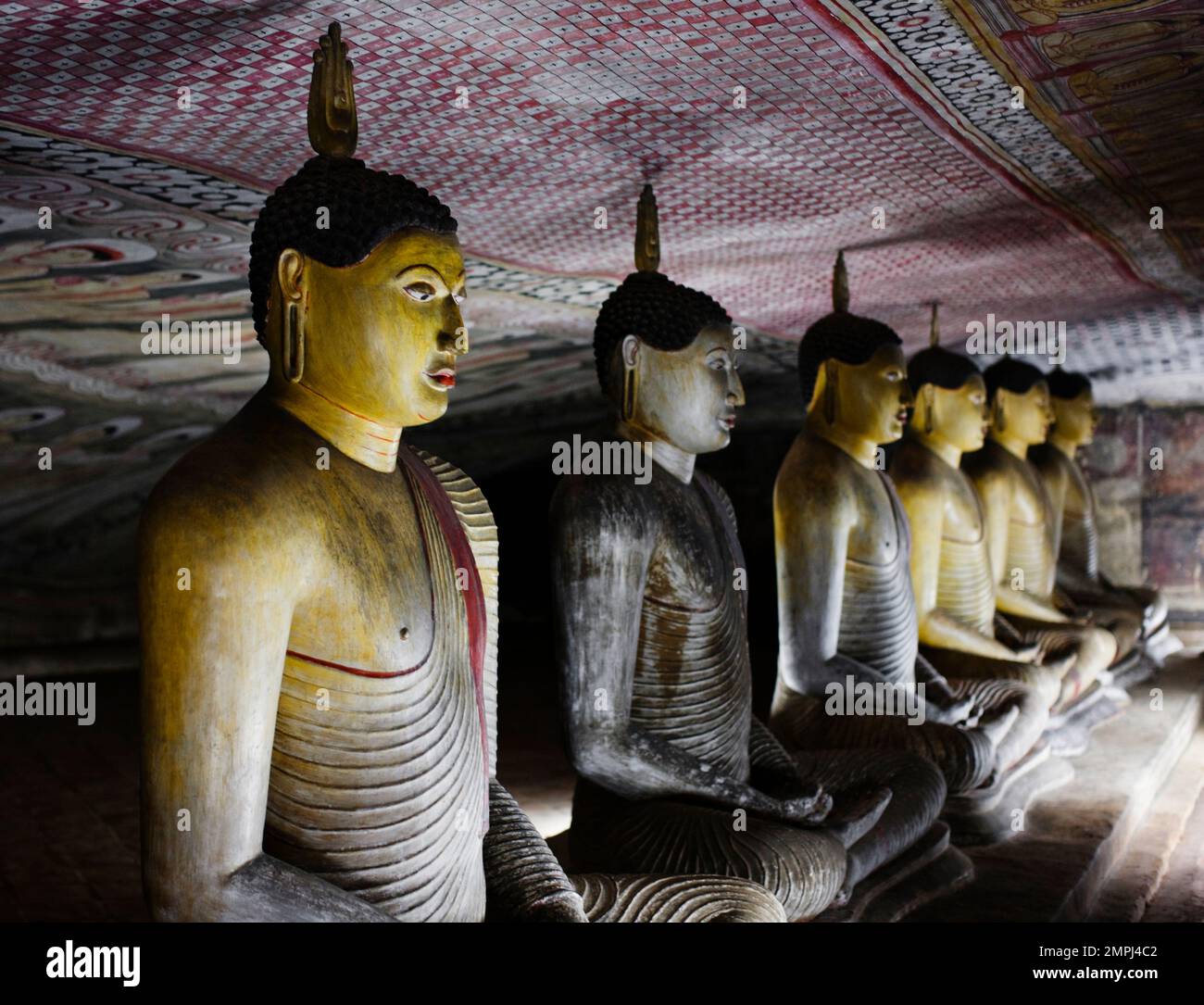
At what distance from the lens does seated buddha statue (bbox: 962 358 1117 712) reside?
763 centimetres

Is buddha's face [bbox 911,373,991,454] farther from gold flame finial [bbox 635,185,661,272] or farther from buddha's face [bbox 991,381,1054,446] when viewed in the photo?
gold flame finial [bbox 635,185,661,272]

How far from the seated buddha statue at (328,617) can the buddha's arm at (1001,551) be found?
209 inches

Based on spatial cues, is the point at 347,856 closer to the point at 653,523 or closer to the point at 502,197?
the point at 653,523

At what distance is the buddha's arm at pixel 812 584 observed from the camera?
17.7 ft

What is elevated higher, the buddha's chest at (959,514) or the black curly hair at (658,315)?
the black curly hair at (658,315)

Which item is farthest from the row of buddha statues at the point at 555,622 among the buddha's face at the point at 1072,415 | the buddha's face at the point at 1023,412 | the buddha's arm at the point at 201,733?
the buddha's face at the point at 1072,415

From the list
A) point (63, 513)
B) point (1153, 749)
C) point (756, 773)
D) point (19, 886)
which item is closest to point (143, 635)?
point (756, 773)

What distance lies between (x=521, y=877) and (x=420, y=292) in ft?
4.31

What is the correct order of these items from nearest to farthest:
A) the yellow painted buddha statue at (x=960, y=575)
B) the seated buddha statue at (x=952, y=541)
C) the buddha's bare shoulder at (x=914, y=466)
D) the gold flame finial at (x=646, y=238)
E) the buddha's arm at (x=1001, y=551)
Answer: the gold flame finial at (x=646, y=238), the yellow painted buddha statue at (x=960, y=575), the seated buddha statue at (x=952, y=541), the buddha's bare shoulder at (x=914, y=466), the buddha's arm at (x=1001, y=551)

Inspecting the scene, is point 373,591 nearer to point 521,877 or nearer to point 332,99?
point 521,877

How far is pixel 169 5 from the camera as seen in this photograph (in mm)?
2938

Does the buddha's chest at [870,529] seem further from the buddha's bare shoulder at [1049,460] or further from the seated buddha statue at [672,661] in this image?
the buddha's bare shoulder at [1049,460]

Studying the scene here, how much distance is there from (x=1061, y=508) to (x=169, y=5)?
7.75 meters

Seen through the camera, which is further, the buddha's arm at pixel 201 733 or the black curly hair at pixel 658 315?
the black curly hair at pixel 658 315
